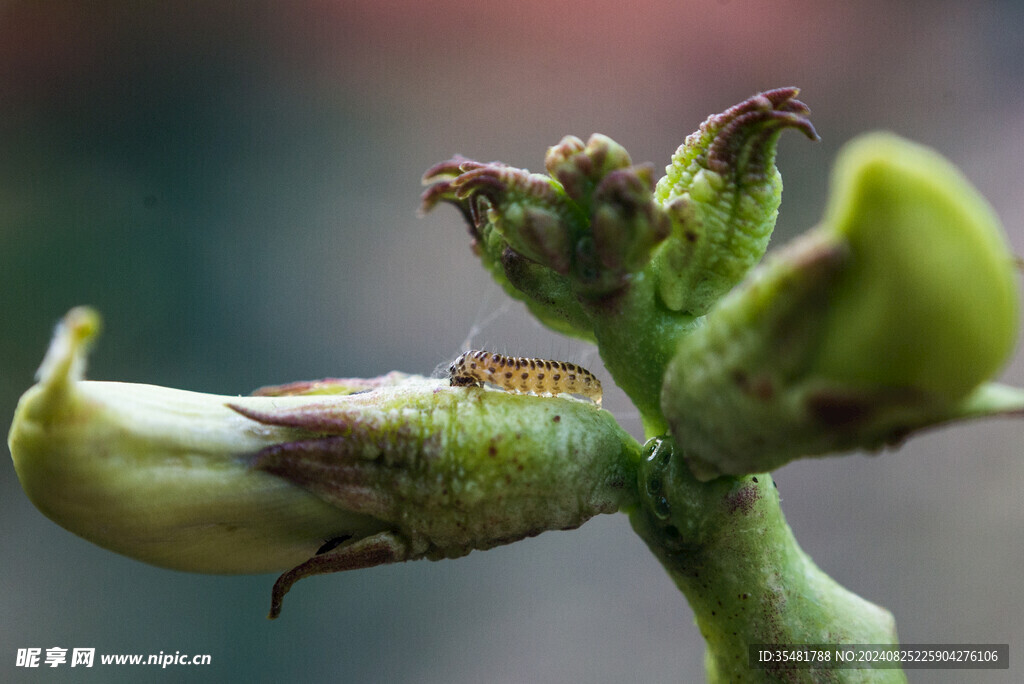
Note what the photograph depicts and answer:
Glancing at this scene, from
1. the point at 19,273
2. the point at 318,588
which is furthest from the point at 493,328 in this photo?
the point at 19,273

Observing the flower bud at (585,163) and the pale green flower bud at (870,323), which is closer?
the pale green flower bud at (870,323)

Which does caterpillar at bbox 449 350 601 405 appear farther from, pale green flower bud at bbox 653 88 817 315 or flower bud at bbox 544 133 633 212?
flower bud at bbox 544 133 633 212

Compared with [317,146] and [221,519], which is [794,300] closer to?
[221,519]

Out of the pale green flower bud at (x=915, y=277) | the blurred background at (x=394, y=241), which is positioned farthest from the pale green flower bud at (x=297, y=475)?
the blurred background at (x=394, y=241)

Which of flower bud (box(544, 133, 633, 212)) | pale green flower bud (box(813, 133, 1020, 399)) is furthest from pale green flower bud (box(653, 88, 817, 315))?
pale green flower bud (box(813, 133, 1020, 399))

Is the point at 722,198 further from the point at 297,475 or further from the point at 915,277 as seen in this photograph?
the point at 297,475

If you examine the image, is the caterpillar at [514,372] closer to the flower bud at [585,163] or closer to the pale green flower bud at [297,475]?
the pale green flower bud at [297,475]

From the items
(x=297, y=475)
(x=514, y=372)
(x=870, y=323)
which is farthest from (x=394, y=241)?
(x=870, y=323)
